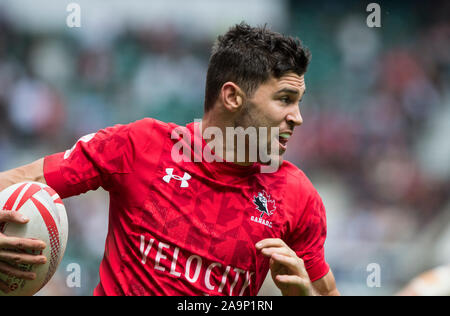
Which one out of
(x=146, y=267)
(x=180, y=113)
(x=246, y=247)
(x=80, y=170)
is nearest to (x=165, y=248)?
(x=146, y=267)

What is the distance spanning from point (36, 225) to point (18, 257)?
19 cm

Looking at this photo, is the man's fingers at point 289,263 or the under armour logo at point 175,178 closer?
the man's fingers at point 289,263

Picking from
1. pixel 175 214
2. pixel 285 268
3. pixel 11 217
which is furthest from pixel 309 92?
pixel 11 217

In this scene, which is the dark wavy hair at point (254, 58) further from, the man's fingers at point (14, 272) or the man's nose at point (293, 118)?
the man's fingers at point (14, 272)

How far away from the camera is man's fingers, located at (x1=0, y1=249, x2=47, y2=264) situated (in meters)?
2.66

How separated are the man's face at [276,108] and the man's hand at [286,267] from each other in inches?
27.4

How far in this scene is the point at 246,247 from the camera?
309 cm

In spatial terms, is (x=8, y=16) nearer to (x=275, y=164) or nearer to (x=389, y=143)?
(x=389, y=143)

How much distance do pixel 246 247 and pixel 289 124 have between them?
0.76 metres

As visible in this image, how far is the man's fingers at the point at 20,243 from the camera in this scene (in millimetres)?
2627

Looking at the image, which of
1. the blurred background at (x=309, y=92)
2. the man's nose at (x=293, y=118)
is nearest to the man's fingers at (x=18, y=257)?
the man's nose at (x=293, y=118)

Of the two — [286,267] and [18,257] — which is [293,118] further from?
[18,257]

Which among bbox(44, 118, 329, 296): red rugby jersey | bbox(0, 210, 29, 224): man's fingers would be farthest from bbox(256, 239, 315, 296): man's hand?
bbox(0, 210, 29, 224): man's fingers

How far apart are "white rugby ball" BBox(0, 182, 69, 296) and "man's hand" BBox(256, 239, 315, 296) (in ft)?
3.56
